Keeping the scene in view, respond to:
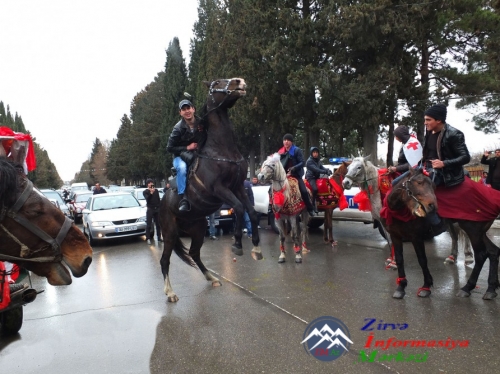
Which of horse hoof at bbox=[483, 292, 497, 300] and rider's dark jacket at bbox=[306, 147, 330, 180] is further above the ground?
rider's dark jacket at bbox=[306, 147, 330, 180]

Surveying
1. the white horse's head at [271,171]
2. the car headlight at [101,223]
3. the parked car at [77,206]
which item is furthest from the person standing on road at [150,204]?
the parked car at [77,206]

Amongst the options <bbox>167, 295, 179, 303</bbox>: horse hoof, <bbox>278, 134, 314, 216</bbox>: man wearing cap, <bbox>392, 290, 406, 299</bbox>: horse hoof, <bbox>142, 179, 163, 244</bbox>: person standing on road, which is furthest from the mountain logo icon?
<bbox>142, 179, 163, 244</bbox>: person standing on road

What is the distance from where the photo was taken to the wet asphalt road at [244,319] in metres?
3.84

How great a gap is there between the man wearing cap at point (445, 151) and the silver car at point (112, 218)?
33.1 ft

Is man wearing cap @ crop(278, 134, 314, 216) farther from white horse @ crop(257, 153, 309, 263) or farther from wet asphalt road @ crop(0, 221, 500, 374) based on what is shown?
wet asphalt road @ crop(0, 221, 500, 374)

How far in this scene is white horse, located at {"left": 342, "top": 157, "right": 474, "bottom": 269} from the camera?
750 cm

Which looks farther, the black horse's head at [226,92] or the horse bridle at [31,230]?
the black horse's head at [226,92]

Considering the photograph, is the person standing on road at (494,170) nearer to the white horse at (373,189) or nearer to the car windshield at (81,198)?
the white horse at (373,189)

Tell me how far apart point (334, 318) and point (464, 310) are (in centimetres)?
166

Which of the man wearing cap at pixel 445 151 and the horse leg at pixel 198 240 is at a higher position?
the man wearing cap at pixel 445 151

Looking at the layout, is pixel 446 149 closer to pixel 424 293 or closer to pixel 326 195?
pixel 424 293

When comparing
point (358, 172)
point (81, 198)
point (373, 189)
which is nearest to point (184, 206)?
point (358, 172)

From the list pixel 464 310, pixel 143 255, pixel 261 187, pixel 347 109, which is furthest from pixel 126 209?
pixel 347 109

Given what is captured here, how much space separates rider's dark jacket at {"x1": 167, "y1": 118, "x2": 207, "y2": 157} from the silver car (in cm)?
786
